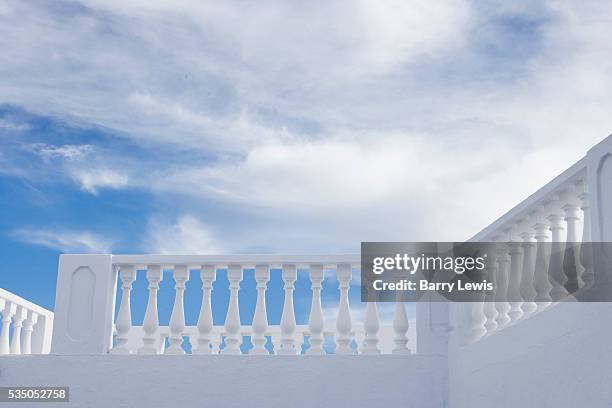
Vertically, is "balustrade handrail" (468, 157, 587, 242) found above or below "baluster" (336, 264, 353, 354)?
above

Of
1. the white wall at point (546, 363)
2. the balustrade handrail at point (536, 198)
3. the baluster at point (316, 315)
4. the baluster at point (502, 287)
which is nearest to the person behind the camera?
the white wall at point (546, 363)

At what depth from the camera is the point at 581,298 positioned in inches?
161

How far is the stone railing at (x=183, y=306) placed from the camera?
21.3ft

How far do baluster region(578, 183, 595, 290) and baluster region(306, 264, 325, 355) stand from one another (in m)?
2.61

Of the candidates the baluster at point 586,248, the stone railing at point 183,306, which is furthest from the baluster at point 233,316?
the baluster at point 586,248

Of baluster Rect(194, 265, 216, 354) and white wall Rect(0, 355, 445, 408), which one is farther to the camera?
baluster Rect(194, 265, 216, 354)

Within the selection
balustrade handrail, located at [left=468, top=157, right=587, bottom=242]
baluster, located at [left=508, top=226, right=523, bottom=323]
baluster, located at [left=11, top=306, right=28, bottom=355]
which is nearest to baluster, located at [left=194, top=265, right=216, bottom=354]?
balustrade handrail, located at [left=468, top=157, right=587, bottom=242]

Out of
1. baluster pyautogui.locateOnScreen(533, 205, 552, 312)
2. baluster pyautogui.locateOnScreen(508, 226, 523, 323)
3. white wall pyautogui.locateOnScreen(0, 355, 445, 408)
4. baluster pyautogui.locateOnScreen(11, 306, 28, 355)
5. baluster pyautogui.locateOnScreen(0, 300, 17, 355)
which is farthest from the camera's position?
baluster pyautogui.locateOnScreen(11, 306, 28, 355)

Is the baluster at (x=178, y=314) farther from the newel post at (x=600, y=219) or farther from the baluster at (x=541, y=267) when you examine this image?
the newel post at (x=600, y=219)

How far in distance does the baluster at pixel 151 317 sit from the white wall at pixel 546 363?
2.42 metres

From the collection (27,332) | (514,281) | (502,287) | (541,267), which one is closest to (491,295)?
(502,287)

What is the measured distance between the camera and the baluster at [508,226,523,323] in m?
5.18

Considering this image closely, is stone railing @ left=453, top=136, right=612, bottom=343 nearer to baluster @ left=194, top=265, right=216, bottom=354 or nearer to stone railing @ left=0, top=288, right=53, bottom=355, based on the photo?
baluster @ left=194, top=265, right=216, bottom=354

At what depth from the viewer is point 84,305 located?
263 inches
